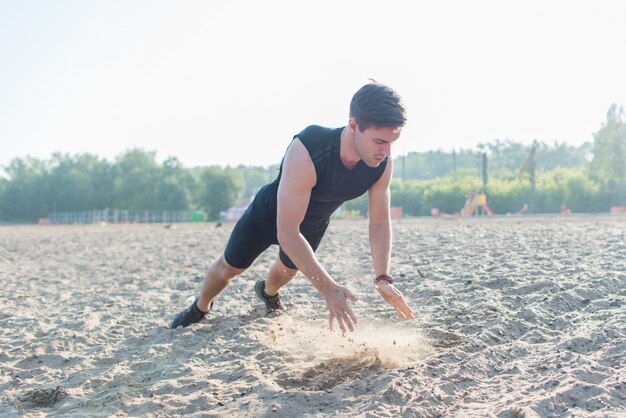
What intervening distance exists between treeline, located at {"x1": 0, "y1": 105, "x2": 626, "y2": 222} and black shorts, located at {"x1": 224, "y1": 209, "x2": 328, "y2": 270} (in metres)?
50.2

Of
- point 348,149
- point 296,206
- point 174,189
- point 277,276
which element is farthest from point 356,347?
point 174,189

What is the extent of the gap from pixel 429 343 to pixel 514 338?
584mm

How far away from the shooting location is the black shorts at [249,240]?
4.96 meters

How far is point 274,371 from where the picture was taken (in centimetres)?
427

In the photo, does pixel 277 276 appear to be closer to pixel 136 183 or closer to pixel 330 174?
pixel 330 174

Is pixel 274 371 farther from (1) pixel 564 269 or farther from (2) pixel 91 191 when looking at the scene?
(2) pixel 91 191

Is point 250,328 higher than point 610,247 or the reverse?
the reverse

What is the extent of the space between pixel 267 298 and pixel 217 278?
823 millimetres

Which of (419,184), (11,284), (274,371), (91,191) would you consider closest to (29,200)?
(91,191)

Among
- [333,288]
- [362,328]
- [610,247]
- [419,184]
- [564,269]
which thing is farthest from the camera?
[419,184]

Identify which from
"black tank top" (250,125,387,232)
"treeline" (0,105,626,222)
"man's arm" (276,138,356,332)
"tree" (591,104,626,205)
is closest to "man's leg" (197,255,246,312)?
"black tank top" (250,125,387,232)

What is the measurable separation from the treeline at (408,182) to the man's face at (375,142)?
51402 millimetres

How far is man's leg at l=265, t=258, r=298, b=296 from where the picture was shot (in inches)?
212

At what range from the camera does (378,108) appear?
3615 millimetres
